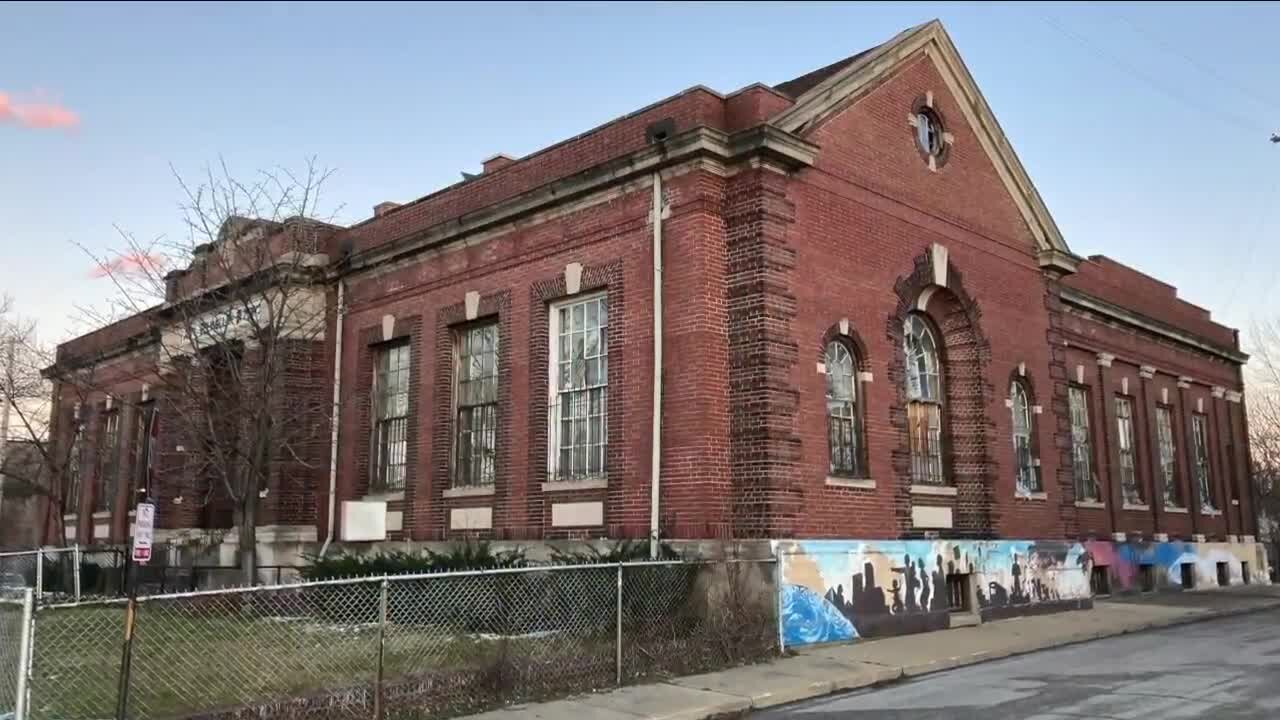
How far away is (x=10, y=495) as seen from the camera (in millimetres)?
46031

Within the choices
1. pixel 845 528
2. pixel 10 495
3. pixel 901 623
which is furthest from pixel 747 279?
pixel 10 495

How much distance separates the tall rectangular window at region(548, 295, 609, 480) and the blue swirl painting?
3.80 m

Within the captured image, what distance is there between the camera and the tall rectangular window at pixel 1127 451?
26.5m

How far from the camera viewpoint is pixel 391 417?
68.6 feet

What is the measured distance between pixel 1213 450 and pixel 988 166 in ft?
54.9

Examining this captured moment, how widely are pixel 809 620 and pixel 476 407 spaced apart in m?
7.81

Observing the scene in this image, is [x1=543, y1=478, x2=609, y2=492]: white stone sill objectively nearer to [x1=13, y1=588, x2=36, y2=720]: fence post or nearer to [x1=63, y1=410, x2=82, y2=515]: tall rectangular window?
[x1=13, y1=588, x2=36, y2=720]: fence post

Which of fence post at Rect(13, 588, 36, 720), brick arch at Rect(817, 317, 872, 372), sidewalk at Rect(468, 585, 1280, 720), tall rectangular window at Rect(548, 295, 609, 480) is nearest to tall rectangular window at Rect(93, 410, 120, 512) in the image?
tall rectangular window at Rect(548, 295, 609, 480)

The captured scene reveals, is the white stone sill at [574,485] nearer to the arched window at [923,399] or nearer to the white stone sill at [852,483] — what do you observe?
the white stone sill at [852,483]

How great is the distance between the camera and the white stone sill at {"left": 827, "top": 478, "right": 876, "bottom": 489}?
49.9 feet

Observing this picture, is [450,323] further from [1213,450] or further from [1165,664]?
[1213,450]

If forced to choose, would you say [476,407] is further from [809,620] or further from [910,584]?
[910,584]

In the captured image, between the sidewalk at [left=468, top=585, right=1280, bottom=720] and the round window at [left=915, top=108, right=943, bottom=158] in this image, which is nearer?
the sidewalk at [left=468, top=585, right=1280, bottom=720]

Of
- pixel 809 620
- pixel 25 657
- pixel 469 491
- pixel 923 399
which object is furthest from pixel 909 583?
pixel 25 657
